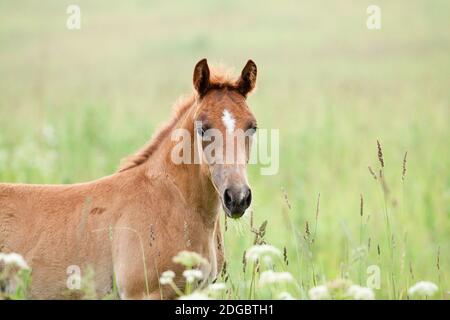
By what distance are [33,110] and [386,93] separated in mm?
7378

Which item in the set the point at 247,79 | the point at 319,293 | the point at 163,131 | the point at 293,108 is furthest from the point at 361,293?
the point at 293,108

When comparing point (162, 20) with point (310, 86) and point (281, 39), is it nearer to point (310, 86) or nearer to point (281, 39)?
point (281, 39)

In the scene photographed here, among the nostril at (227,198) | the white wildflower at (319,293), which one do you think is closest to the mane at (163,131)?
the nostril at (227,198)

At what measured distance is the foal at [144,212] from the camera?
19.0ft

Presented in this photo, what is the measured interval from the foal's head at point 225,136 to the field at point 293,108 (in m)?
0.49

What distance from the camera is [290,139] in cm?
1416

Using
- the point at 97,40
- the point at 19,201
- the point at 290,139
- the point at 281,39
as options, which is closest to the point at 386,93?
the point at 290,139

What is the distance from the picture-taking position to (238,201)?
17.8 ft

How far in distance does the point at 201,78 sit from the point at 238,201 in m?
1.17

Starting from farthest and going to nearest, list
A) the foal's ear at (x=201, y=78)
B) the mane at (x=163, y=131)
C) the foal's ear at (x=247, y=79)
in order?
1. the mane at (x=163, y=131)
2. the foal's ear at (x=247, y=79)
3. the foal's ear at (x=201, y=78)

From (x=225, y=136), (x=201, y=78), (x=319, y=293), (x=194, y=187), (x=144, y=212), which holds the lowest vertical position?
(x=319, y=293)

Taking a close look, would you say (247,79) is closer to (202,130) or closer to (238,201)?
(202,130)

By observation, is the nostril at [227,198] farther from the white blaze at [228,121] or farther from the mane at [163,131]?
the mane at [163,131]
